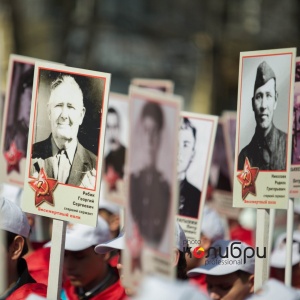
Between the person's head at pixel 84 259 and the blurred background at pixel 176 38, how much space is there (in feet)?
49.7

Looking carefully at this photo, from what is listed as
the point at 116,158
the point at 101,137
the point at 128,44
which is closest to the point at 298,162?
the point at 101,137

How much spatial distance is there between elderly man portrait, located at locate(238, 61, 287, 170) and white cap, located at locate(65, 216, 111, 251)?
1.24m

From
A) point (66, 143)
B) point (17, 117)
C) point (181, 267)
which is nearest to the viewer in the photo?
point (66, 143)

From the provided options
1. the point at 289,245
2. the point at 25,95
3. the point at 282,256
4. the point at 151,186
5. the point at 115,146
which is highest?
the point at 25,95

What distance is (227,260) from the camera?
5.00 metres

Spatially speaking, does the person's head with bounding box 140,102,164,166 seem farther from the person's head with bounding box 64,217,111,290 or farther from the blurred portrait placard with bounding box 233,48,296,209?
the person's head with bounding box 64,217,111,290

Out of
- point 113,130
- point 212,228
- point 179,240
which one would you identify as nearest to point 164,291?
point 179,240

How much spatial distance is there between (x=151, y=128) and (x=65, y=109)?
0.89 m

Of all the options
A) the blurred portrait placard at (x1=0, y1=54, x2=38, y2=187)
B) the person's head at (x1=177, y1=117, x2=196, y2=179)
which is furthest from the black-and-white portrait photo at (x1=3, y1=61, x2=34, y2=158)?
the person's head at (x1=177, y1=117, x2=196, y2=179)

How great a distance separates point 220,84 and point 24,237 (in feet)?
63.2

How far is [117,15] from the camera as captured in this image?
23.5 m

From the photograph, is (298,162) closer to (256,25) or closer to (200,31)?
(200,31)

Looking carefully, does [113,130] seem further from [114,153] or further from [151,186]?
[151,186]

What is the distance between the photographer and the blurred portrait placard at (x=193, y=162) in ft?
17.6
